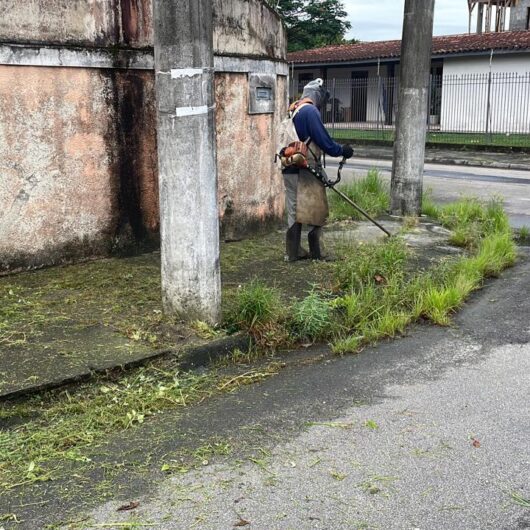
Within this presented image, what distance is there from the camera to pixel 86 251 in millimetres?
6902

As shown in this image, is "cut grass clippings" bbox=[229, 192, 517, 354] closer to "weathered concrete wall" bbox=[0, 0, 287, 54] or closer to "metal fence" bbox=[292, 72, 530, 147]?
"weathered concrete wall" bbox=[0, 0, 287, 54]

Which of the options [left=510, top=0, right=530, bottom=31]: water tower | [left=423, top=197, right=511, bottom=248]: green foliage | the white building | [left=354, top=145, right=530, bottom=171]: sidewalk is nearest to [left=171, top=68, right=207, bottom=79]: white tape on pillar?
[left=423, top=197, right=511, bottom=248]: green foliage

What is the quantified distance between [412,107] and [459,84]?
19446mm

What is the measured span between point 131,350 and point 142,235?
9.18 feet

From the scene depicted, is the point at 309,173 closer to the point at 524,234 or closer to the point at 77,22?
the point at 77,22

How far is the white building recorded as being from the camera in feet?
85.8

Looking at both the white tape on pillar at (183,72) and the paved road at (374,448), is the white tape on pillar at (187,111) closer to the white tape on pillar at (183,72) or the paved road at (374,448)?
the white tape on pillar at (183,72)

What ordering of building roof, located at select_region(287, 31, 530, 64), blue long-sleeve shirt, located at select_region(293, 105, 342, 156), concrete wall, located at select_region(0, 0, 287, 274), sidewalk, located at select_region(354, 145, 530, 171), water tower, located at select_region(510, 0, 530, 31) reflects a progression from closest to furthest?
concrete wall, located at select_region(0, 0, 287, 274) < blue long-sleeve shirt, located at select_region(293, 105, 342, 156) < sidewalk, located at select_region(354, 145, 530, 171) < building roof, located at select_region(287, 31, 530, 64) < water tower, located at select_region(510, 0, 530, 31)

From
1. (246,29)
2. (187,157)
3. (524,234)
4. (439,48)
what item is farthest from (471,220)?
(439,48)

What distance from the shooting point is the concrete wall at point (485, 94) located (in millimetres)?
26011

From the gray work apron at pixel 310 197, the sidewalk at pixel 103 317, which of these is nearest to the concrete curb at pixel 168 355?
the sidewalk at pixel 103 317

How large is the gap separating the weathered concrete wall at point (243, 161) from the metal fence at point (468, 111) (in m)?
16.1

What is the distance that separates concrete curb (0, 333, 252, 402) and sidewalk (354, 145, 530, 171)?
1525 cm

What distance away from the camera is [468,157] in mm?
21219
